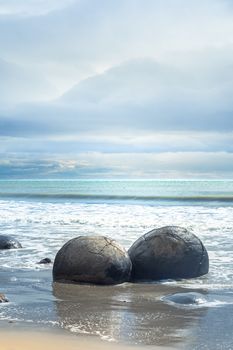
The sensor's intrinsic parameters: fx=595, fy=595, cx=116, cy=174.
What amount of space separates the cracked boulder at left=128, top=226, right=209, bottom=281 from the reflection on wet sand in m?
0.68

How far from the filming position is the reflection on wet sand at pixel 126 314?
585 centimetres

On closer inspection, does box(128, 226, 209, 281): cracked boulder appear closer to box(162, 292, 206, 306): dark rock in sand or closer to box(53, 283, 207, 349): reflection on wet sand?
box(53, 283, 207, 349): reflection on wet sand

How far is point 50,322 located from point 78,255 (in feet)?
9.14

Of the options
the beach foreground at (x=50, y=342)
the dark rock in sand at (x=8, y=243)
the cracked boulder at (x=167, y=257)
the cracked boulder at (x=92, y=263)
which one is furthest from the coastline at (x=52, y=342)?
the dark rock in sand at (x=8, y=243)

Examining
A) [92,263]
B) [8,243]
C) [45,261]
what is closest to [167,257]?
[92,263]

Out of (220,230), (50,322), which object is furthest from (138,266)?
(220,230)

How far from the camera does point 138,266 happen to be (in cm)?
959

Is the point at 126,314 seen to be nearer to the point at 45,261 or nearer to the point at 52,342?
the point at 52,342

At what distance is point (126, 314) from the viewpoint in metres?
6.80

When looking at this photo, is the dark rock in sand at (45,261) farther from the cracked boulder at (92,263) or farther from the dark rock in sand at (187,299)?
the dark rock in sand at (187,299)

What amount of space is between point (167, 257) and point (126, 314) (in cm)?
288

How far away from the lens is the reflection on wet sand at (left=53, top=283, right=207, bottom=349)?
5.85 meters

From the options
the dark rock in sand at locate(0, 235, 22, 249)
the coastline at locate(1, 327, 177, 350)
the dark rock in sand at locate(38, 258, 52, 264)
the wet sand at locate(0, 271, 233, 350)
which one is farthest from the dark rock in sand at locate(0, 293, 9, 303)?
the dark rock in sand at locate(0, 235, 22, 249)

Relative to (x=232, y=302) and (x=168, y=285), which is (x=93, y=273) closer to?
(x=168, y=285)
